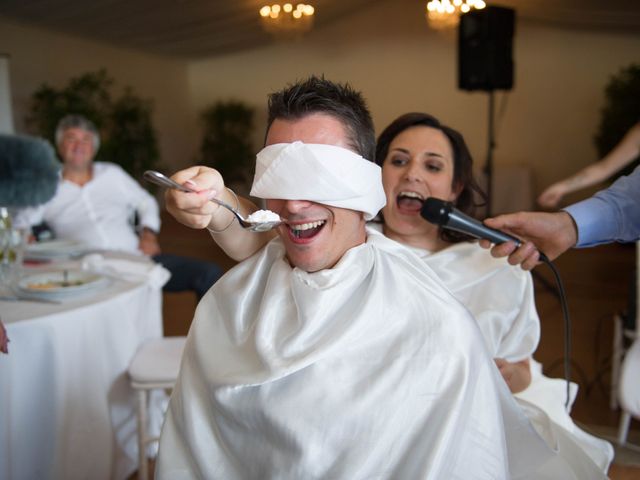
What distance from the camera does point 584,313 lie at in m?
4.37

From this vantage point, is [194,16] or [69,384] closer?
[69,384]

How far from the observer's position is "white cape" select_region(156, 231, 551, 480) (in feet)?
3.24

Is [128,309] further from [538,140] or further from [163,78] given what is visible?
[163,78]

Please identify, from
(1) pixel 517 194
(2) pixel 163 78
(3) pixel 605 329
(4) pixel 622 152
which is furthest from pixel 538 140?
(2) pixel 163 78

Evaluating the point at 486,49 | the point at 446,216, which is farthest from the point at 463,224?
the point at 486,49

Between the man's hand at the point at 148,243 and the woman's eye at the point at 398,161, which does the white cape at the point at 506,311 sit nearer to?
the woman's eye at the point at 398,161

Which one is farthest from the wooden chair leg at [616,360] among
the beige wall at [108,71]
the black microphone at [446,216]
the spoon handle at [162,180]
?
the beige wall at [108,71]

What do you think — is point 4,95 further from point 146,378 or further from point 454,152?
point 454,152

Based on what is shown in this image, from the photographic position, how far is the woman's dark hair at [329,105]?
105 centimetres

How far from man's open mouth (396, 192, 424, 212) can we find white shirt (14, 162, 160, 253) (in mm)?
2048

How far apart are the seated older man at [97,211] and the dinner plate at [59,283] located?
0.94m

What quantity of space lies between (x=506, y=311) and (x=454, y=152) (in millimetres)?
479

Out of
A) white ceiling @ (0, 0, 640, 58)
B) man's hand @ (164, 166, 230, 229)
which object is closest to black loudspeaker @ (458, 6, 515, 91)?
white ceiling @ (0, 0, 640, 58)

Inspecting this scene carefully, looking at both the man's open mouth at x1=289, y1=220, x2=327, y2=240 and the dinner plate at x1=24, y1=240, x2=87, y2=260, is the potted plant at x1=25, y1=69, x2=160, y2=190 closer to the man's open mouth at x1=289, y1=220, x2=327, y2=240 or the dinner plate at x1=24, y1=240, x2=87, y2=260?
the dinner plate at x1=24, y1=240, x2=87, y2=260
